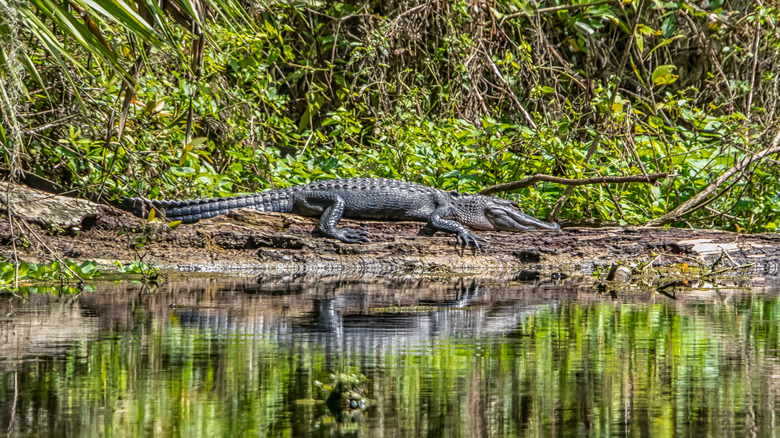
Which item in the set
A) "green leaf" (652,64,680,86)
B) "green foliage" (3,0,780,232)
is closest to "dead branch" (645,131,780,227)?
"green foliage" (3,0,780,232)

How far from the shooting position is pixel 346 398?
7.46 ft

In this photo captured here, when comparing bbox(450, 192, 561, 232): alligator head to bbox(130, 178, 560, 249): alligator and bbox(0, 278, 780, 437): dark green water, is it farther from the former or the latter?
bbox(0, 278, 780, 437): dark green water

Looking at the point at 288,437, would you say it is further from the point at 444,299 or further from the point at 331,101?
the point at 331,101

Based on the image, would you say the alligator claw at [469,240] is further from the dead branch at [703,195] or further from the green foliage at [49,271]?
the green foliage at [49,271]

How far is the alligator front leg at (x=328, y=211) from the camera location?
663cm

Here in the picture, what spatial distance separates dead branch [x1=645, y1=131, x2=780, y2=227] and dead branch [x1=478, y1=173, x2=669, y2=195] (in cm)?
36

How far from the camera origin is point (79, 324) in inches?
144

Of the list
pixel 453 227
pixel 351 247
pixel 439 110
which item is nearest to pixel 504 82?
pixel 439 110

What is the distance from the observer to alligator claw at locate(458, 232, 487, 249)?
6.61 meters

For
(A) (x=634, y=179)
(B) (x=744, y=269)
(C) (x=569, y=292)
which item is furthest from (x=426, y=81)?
(C) (x=569, y=292)

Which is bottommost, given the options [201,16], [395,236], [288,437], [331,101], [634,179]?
[288,437]

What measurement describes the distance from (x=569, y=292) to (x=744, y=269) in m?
1.94

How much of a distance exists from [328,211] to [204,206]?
3.36ft

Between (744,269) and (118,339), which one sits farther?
(744,269)
